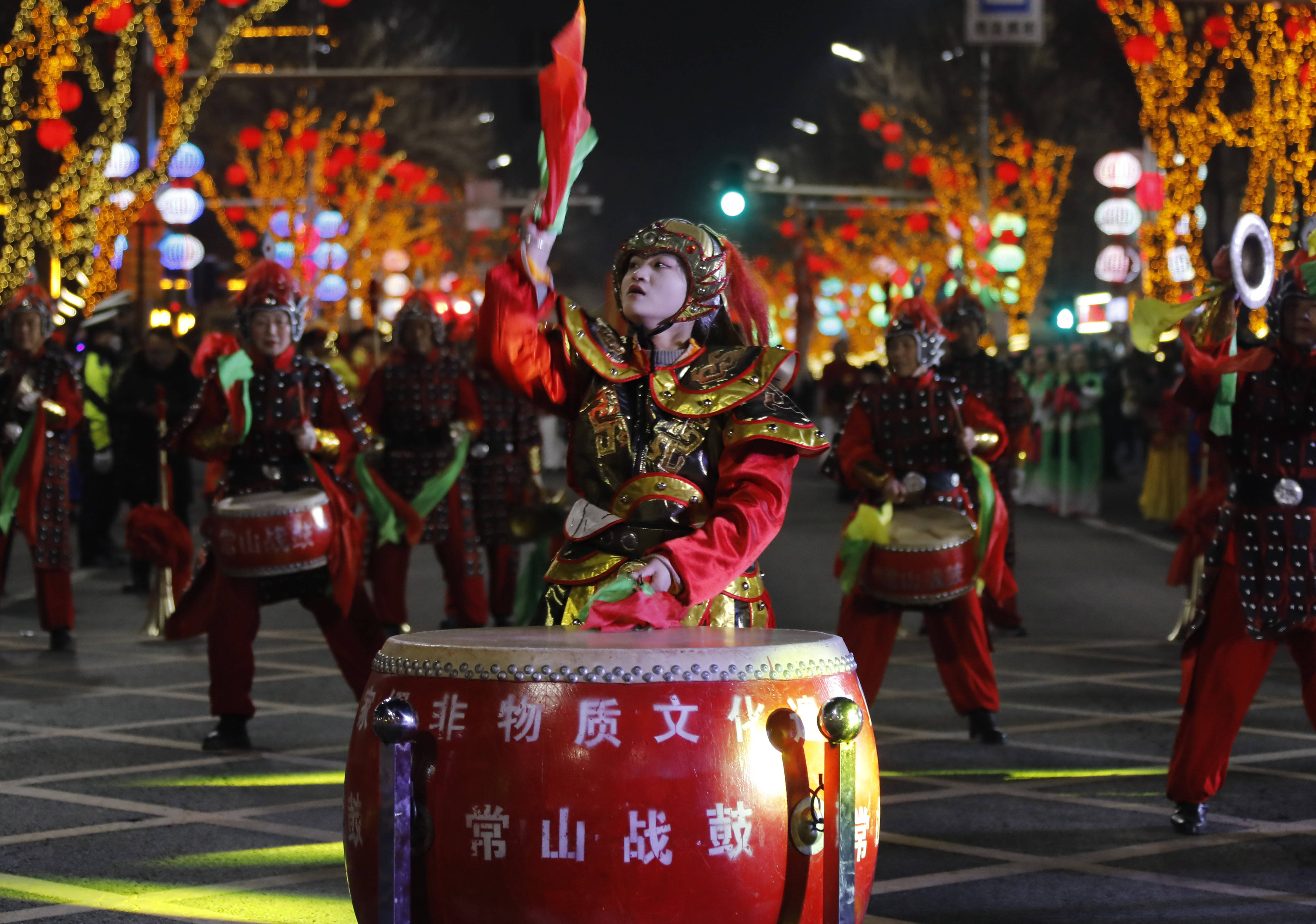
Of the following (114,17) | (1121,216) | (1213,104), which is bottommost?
(1121,216)

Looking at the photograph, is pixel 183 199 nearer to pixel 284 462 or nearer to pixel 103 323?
pixel 103 323

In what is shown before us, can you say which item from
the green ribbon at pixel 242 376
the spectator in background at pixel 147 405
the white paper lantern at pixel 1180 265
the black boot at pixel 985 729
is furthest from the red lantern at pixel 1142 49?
the green ribbon at pixel 242 376

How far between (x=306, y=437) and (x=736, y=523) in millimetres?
4082

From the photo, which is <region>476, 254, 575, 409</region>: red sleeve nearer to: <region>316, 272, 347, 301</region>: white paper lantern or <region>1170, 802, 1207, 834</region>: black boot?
<region>1170, 802, 1207, 834</region>: black boot

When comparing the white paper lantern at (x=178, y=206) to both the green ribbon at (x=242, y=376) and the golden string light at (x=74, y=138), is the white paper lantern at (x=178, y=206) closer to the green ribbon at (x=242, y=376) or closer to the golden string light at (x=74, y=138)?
the golden string light at (x=74, y=138)

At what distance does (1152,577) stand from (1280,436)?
8856 mm

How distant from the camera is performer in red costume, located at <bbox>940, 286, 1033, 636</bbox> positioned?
35.1ft

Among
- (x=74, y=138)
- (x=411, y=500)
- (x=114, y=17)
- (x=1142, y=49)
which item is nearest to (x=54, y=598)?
(x=411, y=500)

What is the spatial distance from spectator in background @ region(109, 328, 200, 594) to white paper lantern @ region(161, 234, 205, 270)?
9.21 m

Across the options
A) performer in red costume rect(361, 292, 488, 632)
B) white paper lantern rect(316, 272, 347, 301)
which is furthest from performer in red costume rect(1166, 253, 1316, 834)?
white paper lantern rect(316, 272, 347, 301)

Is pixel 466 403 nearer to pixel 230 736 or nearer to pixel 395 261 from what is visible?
pixel 230 736

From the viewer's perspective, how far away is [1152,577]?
569 inches

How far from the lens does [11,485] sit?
1081cm

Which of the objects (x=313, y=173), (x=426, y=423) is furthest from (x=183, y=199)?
(x=426, y=423)
